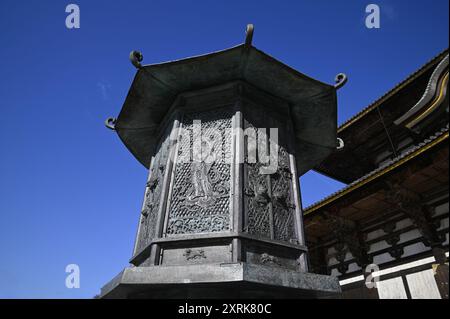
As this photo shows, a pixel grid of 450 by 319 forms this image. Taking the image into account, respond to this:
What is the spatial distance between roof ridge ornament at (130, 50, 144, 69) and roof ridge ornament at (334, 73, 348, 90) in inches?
133

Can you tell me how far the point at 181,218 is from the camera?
13.3ft

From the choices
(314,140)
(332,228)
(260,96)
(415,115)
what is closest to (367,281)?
(332,228)

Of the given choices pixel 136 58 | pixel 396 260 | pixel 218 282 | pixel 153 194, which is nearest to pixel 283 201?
pixel 218 282

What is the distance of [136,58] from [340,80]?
11.5 ft

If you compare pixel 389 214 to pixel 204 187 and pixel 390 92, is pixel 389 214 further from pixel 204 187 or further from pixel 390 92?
pixel 204 187

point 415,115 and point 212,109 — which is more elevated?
point 212,109

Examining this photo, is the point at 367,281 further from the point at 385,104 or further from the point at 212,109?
the point at 212,109

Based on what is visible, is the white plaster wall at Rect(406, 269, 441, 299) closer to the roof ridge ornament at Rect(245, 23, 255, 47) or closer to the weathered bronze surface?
the weathered bronze surface

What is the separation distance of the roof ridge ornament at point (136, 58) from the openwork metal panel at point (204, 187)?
1.17 meters

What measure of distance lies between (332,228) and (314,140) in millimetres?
4681

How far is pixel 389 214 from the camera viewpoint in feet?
31.5

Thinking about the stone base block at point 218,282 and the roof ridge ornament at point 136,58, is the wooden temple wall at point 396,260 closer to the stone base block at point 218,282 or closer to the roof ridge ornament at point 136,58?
the stone base block at point 218,282

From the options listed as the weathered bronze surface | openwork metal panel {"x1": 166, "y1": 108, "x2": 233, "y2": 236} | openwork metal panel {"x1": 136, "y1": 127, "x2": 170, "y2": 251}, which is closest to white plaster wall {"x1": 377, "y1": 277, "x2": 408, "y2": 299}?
the weathered bronze surface

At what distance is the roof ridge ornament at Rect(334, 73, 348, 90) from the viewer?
17.1 ft
